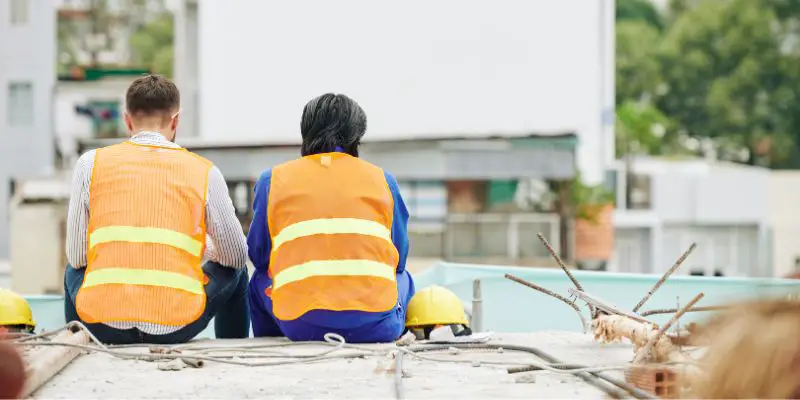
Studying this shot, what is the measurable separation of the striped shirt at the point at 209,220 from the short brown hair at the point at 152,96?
12 centimetres

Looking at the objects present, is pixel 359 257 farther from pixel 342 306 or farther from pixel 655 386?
pixel 655 386

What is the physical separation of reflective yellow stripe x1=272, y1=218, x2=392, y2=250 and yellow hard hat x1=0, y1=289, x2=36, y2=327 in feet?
4.26

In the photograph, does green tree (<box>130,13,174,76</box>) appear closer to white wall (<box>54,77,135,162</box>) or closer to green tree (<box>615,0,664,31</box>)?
white wall (<box>54,77,135,162</box>)

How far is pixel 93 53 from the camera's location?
50781 mm

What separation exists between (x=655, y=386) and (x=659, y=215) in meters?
36.4

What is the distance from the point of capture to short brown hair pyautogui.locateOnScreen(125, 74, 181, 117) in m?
6.06

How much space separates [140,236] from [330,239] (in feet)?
2.39

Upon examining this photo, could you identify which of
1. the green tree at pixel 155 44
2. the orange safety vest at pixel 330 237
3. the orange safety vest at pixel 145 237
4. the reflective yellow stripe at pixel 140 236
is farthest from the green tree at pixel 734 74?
the reflective yellow stripe at pixel 140 236

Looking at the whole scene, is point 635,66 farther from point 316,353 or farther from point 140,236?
point 316,353

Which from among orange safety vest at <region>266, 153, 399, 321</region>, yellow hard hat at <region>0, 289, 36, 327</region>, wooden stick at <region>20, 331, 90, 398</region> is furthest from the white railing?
wooden stick at <region>20, 331, 90, 398</region>

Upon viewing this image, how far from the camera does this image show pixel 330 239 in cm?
582

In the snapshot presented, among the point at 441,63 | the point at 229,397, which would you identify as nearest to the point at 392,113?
the point at 441,63

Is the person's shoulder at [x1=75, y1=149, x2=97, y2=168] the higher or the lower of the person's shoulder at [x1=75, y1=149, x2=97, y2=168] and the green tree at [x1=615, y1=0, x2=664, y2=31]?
the lower

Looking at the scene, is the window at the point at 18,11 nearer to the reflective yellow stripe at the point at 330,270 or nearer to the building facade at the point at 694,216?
the building facade at the point at 694,216
